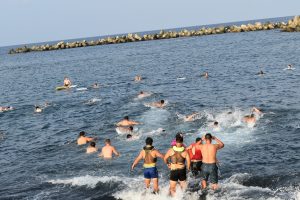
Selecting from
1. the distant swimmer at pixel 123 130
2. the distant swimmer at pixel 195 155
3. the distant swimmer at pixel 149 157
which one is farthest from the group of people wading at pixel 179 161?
the distant swimmer at pixel 123 130

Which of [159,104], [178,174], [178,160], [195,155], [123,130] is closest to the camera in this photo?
[178,160]

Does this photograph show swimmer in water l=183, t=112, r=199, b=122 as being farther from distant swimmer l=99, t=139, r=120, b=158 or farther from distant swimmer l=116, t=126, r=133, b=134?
distant swimmer l=99, t=139, r=120, b=158

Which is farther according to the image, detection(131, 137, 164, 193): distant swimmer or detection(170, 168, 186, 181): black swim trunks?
detection(131, 137, 164, 193): distant swimmer

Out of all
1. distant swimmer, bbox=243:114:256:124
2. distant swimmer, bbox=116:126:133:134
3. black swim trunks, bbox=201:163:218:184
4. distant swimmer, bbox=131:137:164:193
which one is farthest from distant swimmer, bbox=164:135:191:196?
distant swimmer, bbox=116:126:133:134

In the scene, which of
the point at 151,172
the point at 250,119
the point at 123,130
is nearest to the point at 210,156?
the point at 151,172

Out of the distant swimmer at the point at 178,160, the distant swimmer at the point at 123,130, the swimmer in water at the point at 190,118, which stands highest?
the distant swimmer at the point at 178,160

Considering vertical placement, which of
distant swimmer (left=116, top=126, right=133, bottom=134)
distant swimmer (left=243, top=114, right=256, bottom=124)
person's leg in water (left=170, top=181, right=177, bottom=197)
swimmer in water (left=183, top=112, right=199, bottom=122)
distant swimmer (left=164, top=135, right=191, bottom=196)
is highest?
distant swimmer (left=164, top=135, right=191, bottom=196)

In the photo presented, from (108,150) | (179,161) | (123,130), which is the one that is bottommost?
(123,130)

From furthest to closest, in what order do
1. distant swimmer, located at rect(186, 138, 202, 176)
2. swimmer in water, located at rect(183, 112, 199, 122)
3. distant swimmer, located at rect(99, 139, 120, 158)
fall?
swimmer in water, located at rect(183, 112, 199, 122) → distant swimmer, located at rect(99, 139, 120, 158) → distant swimmer, located at rect(186, 138, 202, 176)

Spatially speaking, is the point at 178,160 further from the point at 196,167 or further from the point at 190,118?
the point at 190,118

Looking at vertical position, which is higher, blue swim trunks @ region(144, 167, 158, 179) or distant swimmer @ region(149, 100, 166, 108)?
blue swim trunks @ region(144, 167, 158, 179)

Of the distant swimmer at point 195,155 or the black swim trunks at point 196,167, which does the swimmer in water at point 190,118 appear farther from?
the distant swimmer at point 195,155

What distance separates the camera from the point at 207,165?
53.5 feet

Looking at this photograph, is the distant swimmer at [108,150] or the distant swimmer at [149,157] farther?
the distant swimmer at [108,150]
